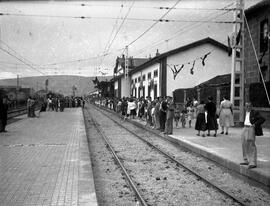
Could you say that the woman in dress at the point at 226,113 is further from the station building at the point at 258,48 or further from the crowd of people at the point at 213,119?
the station building at the point at 258,48

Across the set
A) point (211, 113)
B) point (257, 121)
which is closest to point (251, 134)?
point (257, 121)

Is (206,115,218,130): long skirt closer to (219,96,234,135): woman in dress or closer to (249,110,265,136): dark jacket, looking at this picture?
(219,96,234,135): woman in dress

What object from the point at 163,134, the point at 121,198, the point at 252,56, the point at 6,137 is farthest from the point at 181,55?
the point at 121,198

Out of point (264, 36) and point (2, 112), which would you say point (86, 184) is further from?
point (264, 36)

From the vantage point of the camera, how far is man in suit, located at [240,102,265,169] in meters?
8.10

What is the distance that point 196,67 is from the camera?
116 feet

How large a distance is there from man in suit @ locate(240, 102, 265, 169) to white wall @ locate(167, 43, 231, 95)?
86.8 feet

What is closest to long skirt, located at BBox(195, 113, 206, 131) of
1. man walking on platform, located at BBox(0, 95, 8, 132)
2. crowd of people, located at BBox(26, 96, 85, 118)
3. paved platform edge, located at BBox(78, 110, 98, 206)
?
paved platform edge, located at BBox(78, 110, 98, 206)

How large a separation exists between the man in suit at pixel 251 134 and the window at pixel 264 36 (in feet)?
49.7

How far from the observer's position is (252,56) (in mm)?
24219

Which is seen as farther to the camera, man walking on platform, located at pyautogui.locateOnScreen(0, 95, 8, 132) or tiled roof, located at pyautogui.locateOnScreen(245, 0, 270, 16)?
tiled roof, located at pyautogui.locateOnScreen(245, 0, 270, 16)

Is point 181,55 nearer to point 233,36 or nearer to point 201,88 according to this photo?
point 201,88

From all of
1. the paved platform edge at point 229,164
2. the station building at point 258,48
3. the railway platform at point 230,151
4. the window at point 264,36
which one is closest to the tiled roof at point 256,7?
the station building at point 258,48

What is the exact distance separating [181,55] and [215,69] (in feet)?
12.5
